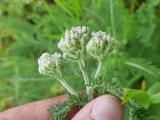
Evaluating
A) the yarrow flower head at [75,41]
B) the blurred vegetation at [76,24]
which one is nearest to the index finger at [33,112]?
the blurred vegetation at [76,24]

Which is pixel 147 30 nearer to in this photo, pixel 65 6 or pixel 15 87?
pixel 65 6

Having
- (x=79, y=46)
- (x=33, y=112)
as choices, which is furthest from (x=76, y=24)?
(x=79, y=46)

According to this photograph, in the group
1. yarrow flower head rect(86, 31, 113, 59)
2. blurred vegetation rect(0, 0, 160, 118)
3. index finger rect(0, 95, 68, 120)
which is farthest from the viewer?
blurred vegetation rect(0, 0, 160, 118)

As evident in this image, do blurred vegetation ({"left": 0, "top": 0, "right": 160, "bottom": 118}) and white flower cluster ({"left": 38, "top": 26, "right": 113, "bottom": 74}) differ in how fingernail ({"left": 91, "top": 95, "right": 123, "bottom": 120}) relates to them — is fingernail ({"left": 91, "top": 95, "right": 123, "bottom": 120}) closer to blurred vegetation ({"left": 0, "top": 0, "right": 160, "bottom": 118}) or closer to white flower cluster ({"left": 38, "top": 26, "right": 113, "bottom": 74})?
white flower cluster ({"left": 38, "top": 26, "right": 113, "bottom": 74})

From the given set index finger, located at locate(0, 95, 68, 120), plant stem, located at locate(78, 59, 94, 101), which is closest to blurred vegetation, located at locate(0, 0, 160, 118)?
index finger, located at locate(0, 95, 68, 120)

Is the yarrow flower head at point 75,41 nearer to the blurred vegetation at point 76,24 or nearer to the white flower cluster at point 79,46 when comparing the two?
the white flower cluster at point 79,46

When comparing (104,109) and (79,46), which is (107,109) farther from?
(79,46)
